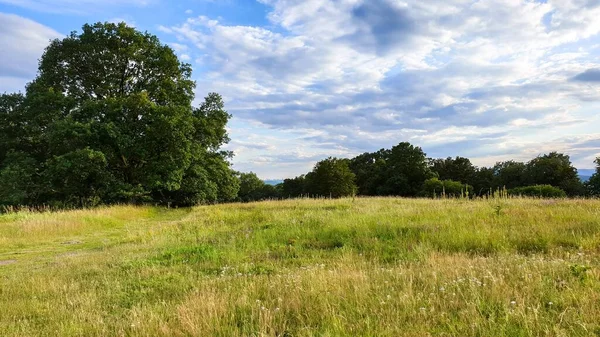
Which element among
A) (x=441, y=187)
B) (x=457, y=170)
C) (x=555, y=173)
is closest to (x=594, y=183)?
(x=555, y=173)

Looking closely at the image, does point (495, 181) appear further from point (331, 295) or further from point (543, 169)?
point (331, 295)

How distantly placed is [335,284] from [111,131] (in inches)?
897

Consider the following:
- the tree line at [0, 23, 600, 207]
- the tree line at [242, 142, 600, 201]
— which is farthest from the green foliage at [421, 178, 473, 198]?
the tree line at [0, 23, 600, 207]

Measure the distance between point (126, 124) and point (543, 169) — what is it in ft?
186

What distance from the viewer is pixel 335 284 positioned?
4.55 metres

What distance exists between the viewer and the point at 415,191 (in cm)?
5800

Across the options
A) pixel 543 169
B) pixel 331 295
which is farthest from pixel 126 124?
pixel 543 169

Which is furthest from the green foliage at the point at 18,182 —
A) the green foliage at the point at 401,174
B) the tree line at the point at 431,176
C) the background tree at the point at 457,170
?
the background tree at the point at 457,170

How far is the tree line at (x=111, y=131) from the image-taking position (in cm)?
2345

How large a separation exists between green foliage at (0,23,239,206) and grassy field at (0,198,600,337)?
14.9 meters

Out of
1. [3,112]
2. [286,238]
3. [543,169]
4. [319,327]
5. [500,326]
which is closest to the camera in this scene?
[500,326]

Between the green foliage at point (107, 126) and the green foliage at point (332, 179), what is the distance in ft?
91.1

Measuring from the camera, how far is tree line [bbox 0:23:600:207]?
923 inches

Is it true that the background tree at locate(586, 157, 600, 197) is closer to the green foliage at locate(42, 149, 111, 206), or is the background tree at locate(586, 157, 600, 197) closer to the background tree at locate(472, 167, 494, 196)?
the background tree at locate(472, 167, 494, 196)
